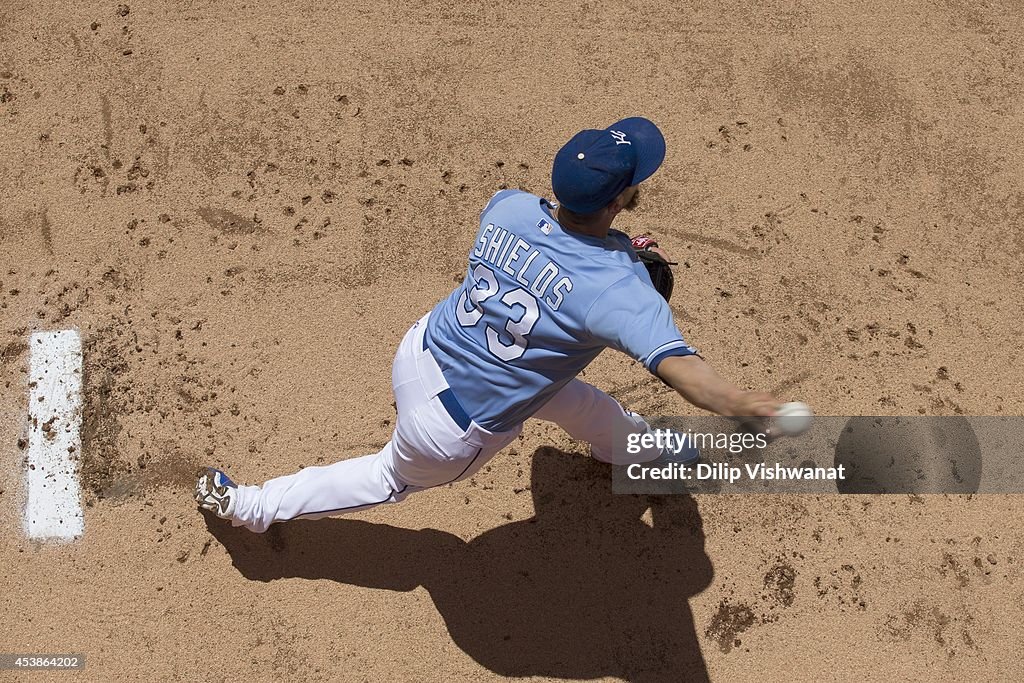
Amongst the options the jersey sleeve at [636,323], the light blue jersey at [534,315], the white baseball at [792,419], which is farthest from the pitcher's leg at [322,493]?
the white baseball at [792,419]

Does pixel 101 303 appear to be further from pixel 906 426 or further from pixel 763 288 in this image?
pixel 906 426

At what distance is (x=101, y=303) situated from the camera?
367 cm

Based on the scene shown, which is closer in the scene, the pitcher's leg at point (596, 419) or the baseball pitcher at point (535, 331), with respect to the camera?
the baseball pitcher at point (535, 331)

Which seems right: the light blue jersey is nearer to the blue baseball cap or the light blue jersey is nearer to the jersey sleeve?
the jersey sleeve

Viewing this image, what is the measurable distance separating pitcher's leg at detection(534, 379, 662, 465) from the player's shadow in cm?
24

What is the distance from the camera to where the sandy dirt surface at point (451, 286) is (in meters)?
3.38

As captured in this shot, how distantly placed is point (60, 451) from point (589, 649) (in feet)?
7.41

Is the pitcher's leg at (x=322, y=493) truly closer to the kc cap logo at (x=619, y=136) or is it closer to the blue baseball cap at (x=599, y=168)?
the blue baseball cap at (x=599, y=168)

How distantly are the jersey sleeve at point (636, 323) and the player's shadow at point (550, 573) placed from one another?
1403 mm

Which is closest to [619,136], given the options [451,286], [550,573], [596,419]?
[596,419]

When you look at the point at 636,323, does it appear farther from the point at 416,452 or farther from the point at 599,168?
the point at 416,452

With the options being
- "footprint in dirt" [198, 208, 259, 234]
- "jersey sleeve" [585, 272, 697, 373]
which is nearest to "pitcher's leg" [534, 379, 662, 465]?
"jersey sleeve" [585, 272, 697, 373]

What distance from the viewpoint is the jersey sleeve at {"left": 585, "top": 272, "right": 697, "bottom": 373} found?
216 cm

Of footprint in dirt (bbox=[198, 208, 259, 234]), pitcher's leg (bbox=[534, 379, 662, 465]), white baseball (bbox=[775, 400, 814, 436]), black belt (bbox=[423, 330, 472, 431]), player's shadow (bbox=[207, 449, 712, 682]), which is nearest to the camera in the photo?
white baseball (bbox=[775, 400, 814, 436])
